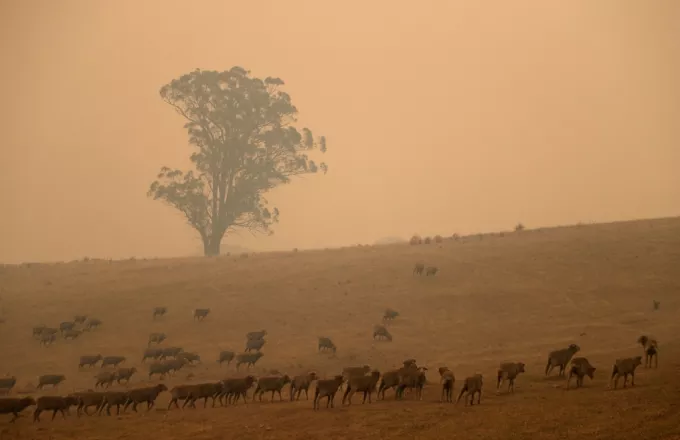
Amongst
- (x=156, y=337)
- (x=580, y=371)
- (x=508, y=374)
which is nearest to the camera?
(x=580, y=371)

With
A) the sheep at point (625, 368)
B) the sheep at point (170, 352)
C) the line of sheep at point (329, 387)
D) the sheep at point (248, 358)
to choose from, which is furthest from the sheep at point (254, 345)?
the sheep at point (625, 368)

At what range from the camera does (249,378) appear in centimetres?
2495

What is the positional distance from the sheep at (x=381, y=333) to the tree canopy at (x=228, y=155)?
1432 inches

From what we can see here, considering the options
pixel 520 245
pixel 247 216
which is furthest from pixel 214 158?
pixel 520 245

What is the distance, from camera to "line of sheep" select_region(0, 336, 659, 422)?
22578 mm

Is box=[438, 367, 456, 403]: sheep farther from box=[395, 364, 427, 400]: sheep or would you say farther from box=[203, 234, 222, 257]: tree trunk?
box=[203, 234, 222, 257]: tree trunk

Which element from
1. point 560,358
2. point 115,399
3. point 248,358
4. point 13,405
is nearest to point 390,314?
point 248,358

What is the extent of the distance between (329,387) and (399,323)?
11708mm

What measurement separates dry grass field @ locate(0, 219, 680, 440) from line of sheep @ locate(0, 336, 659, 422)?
47 cm

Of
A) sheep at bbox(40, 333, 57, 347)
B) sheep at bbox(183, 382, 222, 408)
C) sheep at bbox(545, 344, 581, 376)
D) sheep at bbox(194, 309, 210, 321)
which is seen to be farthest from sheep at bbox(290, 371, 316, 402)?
sheep at bbox(40, 333, 57, 347)

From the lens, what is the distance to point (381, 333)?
31766mm

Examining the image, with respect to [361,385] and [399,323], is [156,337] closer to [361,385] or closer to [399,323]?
[399,323]

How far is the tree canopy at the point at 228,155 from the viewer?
67312 mm

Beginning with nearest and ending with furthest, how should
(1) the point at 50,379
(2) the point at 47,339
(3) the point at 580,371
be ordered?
(3) the point at 580,371 → (1) the point at 50,379 → (2) the point at 47,339
